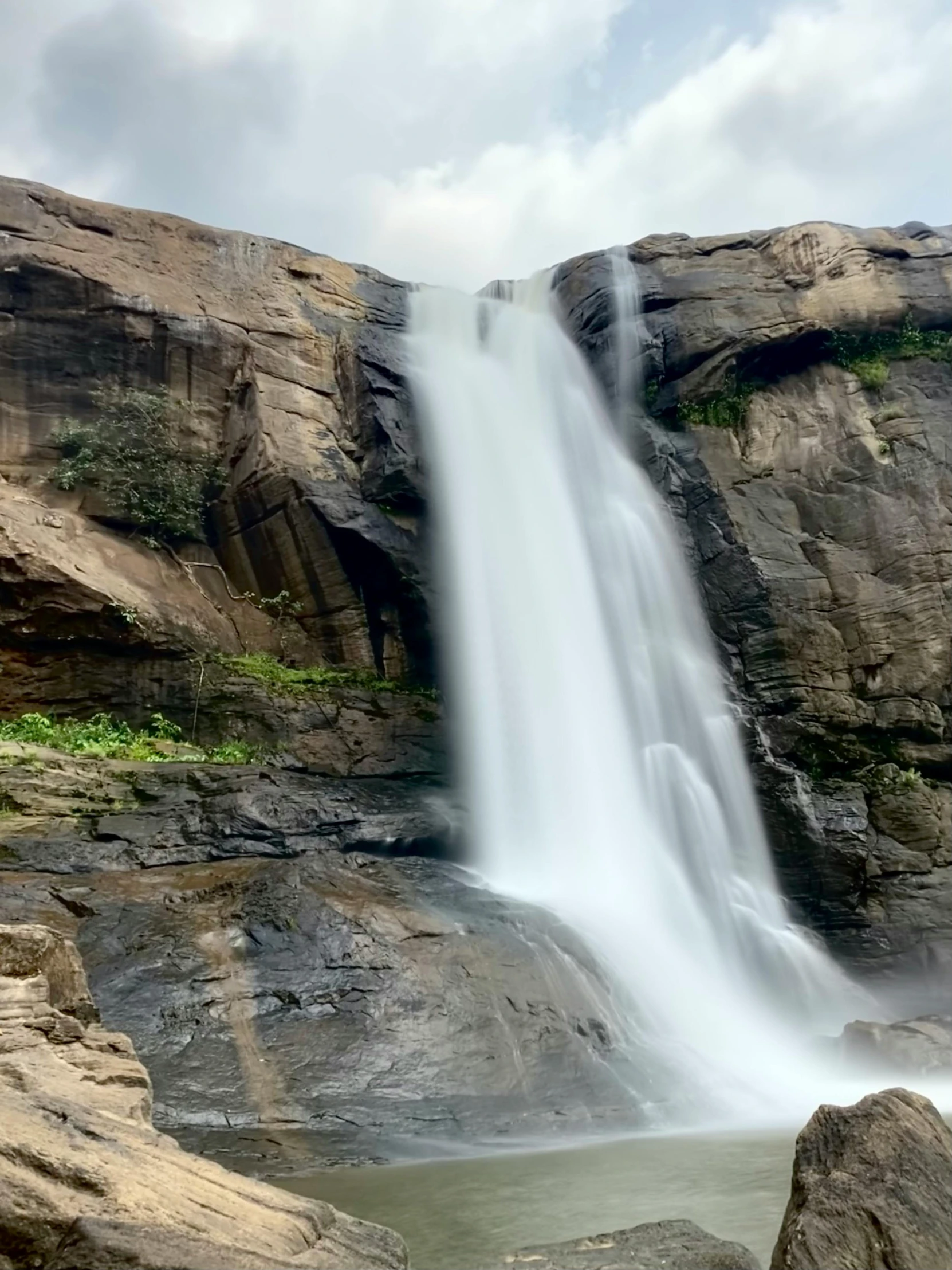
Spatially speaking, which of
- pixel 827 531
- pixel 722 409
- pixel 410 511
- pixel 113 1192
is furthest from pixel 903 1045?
pixel 722 409

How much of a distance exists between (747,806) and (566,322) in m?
11.6

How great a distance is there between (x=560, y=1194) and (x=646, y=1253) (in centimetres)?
221

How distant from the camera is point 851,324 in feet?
67.0

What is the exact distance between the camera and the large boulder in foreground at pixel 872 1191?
4219mm

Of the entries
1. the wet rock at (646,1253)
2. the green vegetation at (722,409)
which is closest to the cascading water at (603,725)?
the green vegetation at (722,409)

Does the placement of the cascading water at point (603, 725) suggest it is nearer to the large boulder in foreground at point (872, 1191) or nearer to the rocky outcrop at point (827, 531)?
the rocky outcrop at point (827, 531)

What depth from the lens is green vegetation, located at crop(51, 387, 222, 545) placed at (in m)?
17.0

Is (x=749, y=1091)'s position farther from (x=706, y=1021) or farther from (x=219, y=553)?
(x=219, y=553)

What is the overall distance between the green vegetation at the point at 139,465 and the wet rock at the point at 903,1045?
12.8 m

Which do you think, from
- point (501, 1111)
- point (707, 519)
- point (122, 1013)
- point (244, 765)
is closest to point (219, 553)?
point (244, 765)

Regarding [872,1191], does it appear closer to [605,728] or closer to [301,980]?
[301,980]

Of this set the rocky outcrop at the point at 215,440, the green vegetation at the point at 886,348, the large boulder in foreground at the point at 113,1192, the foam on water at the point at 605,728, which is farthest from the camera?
the green vegetation at the point at 886,348

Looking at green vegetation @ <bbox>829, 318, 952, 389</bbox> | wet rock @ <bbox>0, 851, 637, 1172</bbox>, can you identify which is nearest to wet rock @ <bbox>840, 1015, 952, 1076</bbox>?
wet rock @ <bbox>0, 851, 637, 1172</bbox>

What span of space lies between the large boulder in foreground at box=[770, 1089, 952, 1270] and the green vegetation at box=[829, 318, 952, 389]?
17.8 m
